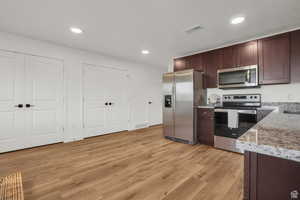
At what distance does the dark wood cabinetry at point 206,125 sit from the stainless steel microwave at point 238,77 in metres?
0.71

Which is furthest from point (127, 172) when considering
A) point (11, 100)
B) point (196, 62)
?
point (196, 62)

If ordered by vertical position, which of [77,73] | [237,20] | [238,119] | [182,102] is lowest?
[238,119]

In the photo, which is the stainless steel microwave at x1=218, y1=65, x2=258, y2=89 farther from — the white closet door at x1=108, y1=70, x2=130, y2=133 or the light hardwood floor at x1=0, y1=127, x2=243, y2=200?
the white closet door at x1=108, y1=70, x2=130, y2=133

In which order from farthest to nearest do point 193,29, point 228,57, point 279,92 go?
point 228,57 → point 279,92 → point 193,29

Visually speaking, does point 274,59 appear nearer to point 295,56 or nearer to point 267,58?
point 267,58

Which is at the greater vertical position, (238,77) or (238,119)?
(238,77)

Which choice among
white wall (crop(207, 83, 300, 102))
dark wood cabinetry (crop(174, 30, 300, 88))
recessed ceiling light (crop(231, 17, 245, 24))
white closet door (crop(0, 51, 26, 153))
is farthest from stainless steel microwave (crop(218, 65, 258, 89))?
white closet door (crop(0, 51, 26, 153))

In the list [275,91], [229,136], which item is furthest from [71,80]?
[275,91]

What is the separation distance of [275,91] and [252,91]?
14.8 inches

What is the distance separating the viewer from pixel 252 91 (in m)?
3.06

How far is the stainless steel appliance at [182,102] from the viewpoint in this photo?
3352 mm

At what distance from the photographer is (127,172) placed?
209cm

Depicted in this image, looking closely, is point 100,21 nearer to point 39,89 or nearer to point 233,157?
point 39,89

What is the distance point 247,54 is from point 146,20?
2.26 meters
